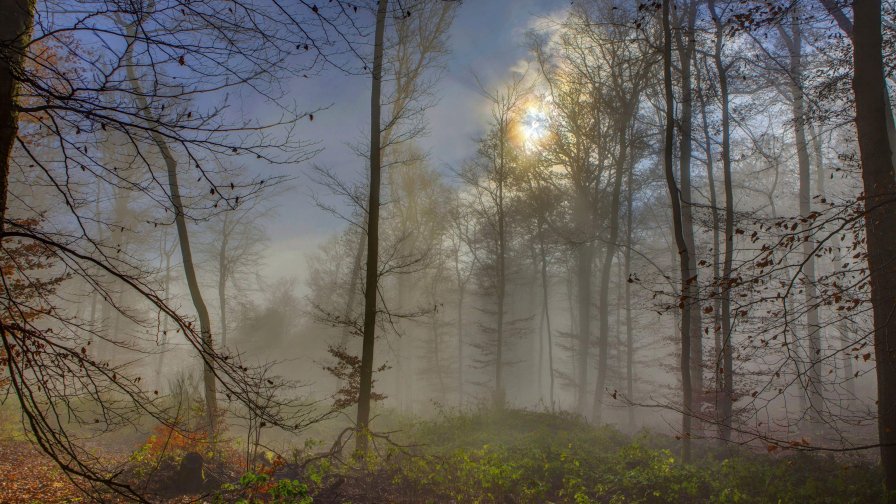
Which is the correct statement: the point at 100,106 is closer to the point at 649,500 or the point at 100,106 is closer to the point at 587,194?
the point at 649,500

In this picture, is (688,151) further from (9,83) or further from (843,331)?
(9,83)

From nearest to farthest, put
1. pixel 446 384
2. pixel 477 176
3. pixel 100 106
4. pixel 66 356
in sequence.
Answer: pixel 100 106, pixel 66 356, pixel 477 176, pixel 446 384

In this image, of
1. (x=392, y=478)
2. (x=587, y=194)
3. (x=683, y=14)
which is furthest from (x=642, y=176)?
(x=392, y=478)

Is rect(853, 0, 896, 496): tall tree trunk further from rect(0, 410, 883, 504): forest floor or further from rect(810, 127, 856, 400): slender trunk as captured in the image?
rect(0, 410, 883, 504): forest floor

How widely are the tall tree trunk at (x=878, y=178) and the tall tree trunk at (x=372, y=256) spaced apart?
7520 millimetres

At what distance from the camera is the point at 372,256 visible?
9.57m

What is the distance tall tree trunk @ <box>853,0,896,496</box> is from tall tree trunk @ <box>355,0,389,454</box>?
7.52 m

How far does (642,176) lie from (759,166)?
15.7 metres

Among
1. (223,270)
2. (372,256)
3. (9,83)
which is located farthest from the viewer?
(223,270)

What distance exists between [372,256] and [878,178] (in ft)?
26.4

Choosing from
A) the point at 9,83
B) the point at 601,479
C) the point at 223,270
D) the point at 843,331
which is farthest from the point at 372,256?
the point at 223,270

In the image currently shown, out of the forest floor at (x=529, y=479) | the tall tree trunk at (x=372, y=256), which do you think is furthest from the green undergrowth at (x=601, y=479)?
the tall tree trunk at (x=372, y=256)

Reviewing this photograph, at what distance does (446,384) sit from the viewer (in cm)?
3300

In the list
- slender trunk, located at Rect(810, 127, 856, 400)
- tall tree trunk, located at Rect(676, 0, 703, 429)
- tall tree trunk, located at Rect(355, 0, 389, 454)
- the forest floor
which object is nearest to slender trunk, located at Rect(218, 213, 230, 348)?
the forest floor
